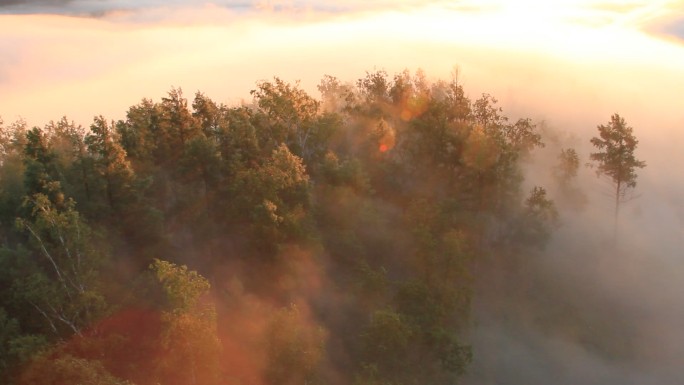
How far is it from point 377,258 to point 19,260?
27.7 metres

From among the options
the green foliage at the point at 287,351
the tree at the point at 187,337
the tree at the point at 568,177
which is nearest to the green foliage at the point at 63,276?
the tree at the point at 187,337

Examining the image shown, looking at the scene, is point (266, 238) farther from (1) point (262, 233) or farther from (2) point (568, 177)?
(2) point (568, 177)

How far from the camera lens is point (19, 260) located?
100 feet

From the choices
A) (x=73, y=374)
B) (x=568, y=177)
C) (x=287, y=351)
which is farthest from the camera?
(x=568, y=177)

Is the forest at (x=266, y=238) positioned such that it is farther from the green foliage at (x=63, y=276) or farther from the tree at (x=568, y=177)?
the tree at (x=568, y=177)

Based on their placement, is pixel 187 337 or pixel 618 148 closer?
pixel 187 337

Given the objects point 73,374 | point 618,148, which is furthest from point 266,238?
point 618,148

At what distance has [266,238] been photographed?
4016 centimetres

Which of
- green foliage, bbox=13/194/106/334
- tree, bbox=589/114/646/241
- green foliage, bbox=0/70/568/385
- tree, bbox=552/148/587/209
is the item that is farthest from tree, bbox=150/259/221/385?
tree, bbox=552/148/587/209

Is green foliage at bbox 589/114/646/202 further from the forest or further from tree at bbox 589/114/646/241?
the forest

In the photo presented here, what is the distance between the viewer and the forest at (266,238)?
28.6 m

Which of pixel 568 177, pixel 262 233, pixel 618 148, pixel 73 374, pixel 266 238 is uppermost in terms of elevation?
pixel 618 148

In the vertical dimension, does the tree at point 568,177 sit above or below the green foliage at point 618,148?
below

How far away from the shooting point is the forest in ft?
93.9
